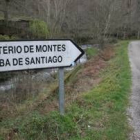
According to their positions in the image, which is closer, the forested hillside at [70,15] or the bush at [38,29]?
the bush at [38,29]

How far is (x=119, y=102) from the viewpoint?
27.9ft

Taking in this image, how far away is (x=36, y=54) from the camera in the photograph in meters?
5.41

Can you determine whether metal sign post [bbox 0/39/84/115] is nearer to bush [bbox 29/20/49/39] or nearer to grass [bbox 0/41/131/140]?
grass [bbox 0/41/131/140]

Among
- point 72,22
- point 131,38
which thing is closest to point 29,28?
point 72,22

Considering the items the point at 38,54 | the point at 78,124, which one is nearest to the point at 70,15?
the point at 78,124

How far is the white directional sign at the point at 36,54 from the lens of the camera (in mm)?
5117

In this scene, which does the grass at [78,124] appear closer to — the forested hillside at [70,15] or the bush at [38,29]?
the bush at [38,29]

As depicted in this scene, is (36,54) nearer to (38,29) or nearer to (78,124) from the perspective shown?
(78,124)

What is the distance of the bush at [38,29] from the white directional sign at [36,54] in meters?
27.5

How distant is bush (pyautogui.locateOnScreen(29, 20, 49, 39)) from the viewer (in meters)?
33.2

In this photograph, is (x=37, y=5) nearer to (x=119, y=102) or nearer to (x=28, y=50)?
(x=119, y=102)

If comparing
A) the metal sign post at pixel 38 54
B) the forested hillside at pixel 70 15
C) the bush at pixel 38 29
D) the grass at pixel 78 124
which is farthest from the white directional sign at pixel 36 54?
the forested hillside at pixel 70 15

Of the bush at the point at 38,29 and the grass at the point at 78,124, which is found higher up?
the grass at the point at 78,124

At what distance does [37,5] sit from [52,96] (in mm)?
31874
